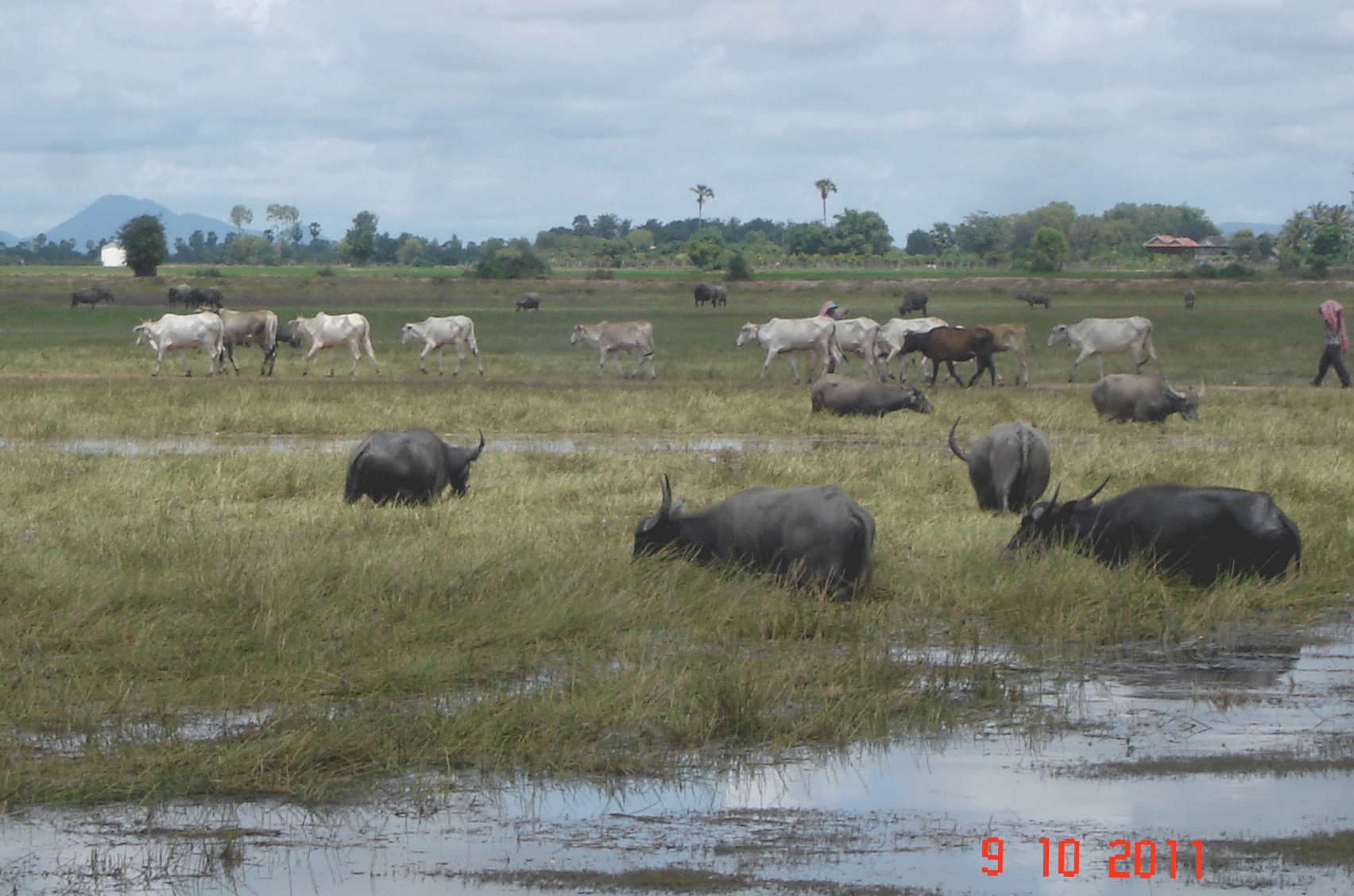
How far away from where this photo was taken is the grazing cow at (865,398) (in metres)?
19.3

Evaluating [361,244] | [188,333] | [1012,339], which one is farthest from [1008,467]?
[361,244]

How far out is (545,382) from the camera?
25.1 m

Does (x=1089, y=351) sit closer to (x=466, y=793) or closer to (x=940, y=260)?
(x=466, y=793)

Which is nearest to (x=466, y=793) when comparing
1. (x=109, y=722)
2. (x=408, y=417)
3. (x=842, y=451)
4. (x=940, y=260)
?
(x=109, y=722)

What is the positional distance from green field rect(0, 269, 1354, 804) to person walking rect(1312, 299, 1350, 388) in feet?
19.0

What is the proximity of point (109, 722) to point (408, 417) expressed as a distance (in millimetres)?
12950

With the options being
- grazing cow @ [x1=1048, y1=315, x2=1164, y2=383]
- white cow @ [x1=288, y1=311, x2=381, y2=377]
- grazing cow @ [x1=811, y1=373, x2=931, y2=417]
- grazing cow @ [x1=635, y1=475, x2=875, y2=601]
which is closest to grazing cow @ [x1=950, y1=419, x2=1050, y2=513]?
grazing cow @ [x1=635, y1=475, x2=875, y2=601]

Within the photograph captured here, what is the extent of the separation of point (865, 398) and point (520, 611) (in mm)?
12440

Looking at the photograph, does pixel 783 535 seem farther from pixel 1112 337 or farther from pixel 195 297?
pixel 195 297

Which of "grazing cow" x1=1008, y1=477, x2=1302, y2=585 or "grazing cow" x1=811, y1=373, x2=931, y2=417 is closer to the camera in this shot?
"grazing cow" x1=1008, y1=477, x2=1302, y2=585

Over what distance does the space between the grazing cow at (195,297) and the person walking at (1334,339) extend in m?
43.8

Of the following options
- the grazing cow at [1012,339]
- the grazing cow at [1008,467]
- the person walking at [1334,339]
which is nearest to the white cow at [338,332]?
the grazing cow at [1012,339]

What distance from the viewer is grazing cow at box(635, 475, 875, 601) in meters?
8.01

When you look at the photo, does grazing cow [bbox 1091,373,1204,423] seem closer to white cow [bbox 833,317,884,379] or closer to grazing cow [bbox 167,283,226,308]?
white cow [bbox 833,317,884,379]
